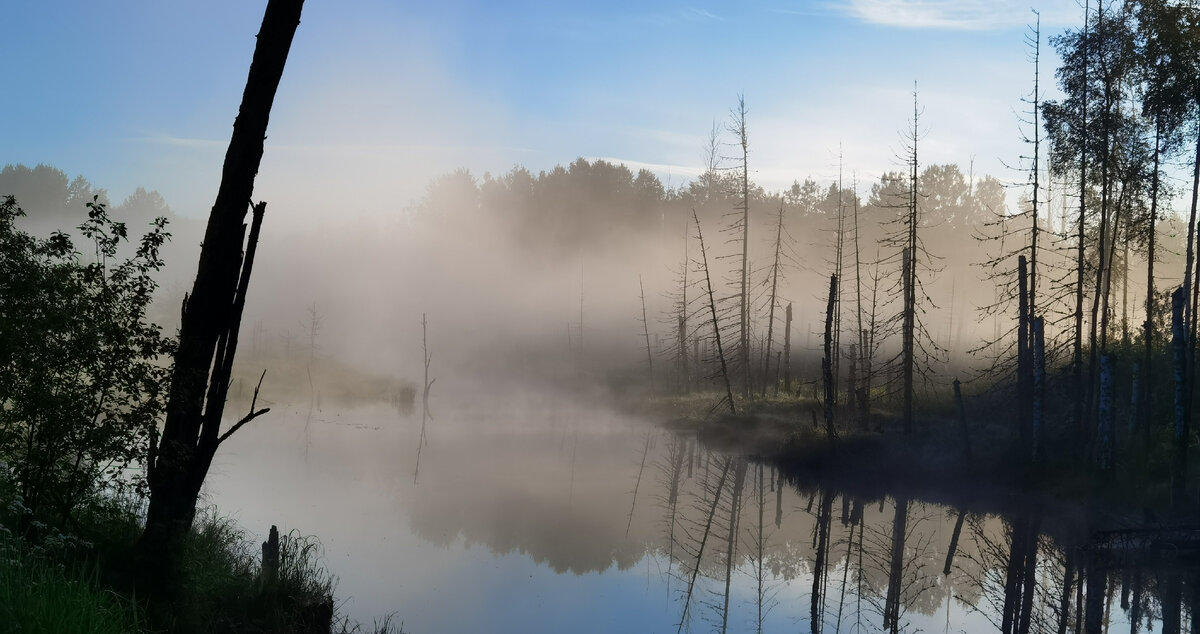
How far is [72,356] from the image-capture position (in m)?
10.0

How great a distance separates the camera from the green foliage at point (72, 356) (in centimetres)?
991

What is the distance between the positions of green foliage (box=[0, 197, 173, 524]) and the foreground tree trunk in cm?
35

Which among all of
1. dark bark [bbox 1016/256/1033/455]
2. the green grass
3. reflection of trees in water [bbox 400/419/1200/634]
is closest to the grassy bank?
the green grass

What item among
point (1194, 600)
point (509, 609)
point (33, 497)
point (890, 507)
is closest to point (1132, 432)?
point (890, 507)

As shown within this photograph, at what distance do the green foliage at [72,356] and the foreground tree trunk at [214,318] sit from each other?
35 centimetres

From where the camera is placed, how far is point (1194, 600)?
16281 millimetres

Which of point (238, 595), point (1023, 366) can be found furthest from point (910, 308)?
point (238, 595)

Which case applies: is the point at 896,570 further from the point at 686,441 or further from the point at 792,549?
the point at 686,441

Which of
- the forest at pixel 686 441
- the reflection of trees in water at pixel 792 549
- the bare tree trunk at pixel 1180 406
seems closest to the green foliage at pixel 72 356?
the forest at pixel 686 441

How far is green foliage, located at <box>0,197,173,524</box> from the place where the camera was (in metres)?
9.91

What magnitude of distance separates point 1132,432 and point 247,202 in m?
24.3

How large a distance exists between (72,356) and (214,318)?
A: 5.01ft

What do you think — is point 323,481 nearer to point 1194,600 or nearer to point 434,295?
point 1194,600

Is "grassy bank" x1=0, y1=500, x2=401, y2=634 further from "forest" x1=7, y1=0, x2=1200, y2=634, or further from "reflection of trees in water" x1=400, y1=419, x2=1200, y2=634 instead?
"reflection of trees in water" x1=400, y1=419, x2=1200, y2=634
